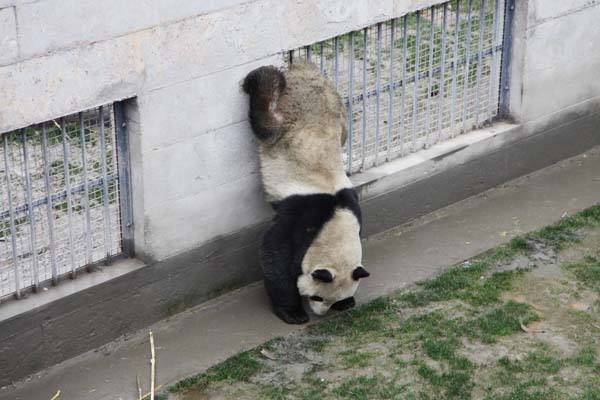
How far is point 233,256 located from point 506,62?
124 inches

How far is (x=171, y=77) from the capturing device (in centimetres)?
781

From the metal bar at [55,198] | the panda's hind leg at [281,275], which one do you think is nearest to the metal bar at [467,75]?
the panda's hind leg at [281,275]

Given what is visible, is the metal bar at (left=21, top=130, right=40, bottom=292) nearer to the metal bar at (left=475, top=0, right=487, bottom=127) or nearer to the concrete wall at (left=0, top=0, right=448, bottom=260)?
the concrete wall at (left=0, top=0, right=448, bottom=260)

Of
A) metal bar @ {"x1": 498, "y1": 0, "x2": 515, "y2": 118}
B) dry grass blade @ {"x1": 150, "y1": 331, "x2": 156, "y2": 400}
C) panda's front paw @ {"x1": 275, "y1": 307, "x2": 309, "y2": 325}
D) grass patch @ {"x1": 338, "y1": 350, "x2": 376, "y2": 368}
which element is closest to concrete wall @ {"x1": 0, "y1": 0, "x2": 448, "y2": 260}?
dry grass blade @ {"x1": 150, "y1": 331, "x2": 156, "y2": 400}

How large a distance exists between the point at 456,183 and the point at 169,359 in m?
3.31

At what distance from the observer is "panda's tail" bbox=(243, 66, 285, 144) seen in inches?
324

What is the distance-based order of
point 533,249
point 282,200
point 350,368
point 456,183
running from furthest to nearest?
point 456,183
point 533,249
point 282,200
point 350,368

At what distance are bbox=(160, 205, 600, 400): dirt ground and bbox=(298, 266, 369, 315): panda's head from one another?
0.16 meters

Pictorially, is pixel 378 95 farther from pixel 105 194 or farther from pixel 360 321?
pixel 105 194

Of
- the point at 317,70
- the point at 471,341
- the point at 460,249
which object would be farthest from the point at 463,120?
the point at 471,341

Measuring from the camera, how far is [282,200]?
8367 millimetres

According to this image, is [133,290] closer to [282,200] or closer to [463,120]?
[282,200]

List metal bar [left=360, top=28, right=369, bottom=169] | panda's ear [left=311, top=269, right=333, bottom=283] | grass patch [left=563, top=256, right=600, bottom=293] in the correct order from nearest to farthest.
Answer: panda's ear [left=311, top=269, right=333, bottom=283], grass patch [left=563, top=256, right=600, bottom=293], metal bar [left=360, top=28, right=369, bottom=169]

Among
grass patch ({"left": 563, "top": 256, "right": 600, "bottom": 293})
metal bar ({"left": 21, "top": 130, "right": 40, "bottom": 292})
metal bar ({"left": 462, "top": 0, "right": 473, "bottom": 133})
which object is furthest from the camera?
metal bar ({"left": 462, "top": 0, "right": 473, "bottom": 133})
